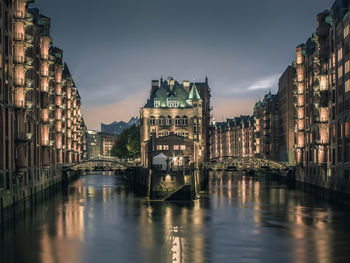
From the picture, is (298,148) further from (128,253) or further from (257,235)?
(128,253)

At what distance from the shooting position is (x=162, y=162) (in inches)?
3391

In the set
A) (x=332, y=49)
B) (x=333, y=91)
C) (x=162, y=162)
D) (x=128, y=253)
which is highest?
(x=332, y=49)

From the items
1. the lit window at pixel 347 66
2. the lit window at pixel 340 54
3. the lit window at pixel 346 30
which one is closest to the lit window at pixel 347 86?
the lit window at pixel 347 66

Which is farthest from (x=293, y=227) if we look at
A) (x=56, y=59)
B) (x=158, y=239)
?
(x=56, y=59)

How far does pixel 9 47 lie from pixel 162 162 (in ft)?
110

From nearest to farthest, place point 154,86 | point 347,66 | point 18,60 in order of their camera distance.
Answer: point 18,60, point 347,66, point 154,86

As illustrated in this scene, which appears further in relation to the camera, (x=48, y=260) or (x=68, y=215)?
(x=68, y=215)

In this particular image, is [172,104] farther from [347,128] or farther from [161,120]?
A: [347,128]

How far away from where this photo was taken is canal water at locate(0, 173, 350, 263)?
39500 mm

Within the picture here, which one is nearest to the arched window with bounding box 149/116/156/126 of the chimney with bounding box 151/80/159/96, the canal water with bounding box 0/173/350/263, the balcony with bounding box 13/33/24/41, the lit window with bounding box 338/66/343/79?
the chimney with bounding box 151/80/159/96

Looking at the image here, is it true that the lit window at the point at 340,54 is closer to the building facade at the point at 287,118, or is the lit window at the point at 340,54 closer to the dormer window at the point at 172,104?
the building facade at the point at 287,118

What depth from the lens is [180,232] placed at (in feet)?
164

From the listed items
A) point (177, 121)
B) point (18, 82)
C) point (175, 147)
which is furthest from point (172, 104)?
point (18, 82)

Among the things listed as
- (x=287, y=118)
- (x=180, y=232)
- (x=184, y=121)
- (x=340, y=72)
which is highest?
(x=340, y=72)
